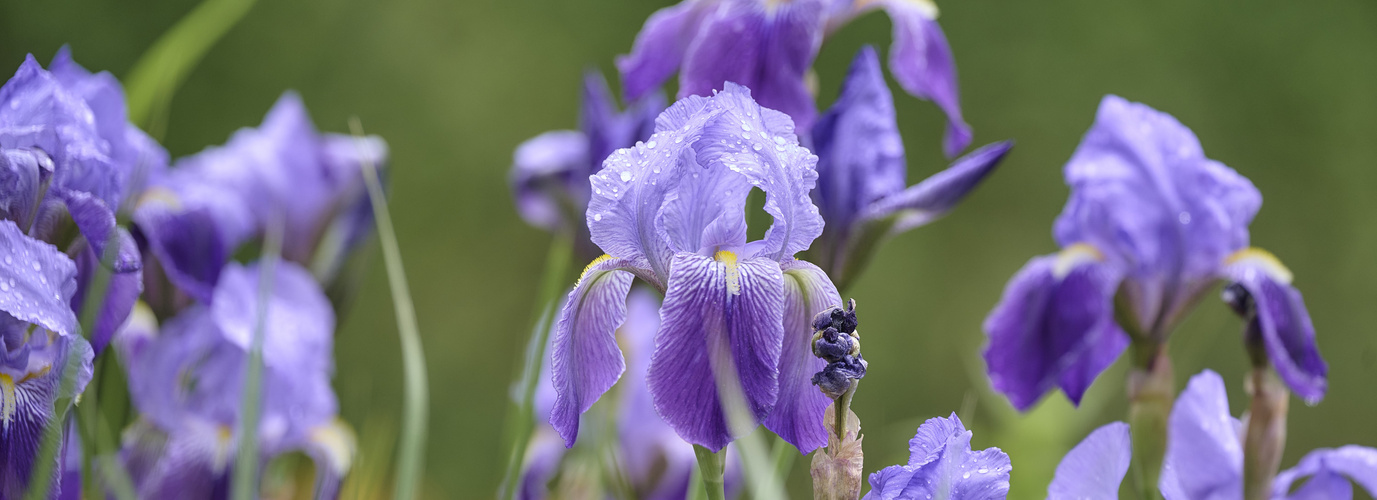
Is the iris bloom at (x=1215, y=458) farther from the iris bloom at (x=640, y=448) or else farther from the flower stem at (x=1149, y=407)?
the iris bloom at (x=640, y=448)

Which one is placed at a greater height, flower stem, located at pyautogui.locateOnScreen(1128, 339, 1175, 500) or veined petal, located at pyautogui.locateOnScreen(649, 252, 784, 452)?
veined petal, located at pyautogui.locateOnScreen(649, 252, 784, 452)

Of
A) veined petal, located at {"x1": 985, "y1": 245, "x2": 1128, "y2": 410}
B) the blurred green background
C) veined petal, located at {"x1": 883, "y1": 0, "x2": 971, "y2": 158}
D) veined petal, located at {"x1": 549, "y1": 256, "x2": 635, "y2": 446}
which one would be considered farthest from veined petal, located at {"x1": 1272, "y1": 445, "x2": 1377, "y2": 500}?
the blurred green background

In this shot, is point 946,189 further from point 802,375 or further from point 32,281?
point 32,281

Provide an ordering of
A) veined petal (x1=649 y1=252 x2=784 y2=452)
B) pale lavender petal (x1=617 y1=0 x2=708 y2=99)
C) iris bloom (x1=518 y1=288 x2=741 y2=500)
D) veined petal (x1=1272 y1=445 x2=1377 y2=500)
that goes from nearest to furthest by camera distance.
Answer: veined petal (x1=649 y1=252 x2=784 y2=452), veined petal (x1=1272 y1=445 x2=1377 y2=500), pale lavender petal (x1=617 y1=0 x2=708 y2=99), iris bloom (x1=518 y1=288 x2=741 y2=500)

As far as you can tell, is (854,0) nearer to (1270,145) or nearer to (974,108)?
(974,108)

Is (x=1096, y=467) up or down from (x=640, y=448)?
up

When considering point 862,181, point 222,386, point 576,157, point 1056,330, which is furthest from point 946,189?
point 222,386

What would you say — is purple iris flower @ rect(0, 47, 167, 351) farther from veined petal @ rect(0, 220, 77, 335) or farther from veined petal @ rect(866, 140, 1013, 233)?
veined petal @ rect(866, 140, 1013, 233)
